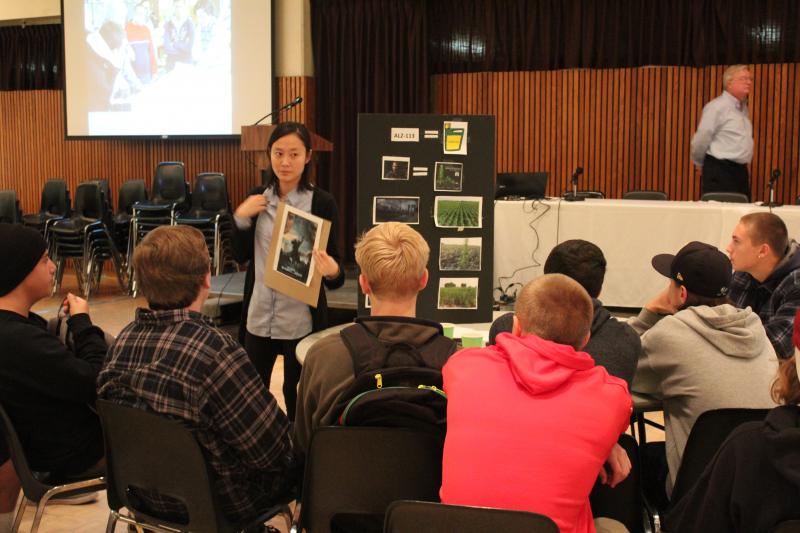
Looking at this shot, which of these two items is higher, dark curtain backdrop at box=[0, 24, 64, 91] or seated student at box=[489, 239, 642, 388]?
dark curtain backdrop at box=[0, 24, 64, 91]

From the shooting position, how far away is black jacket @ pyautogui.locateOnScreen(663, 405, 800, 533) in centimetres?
151

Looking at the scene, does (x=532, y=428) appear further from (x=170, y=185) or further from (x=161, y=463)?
(x=170, y=185)

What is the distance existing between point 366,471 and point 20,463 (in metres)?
1.17

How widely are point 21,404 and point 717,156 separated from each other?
20.9 ft

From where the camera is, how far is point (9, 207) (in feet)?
30.6

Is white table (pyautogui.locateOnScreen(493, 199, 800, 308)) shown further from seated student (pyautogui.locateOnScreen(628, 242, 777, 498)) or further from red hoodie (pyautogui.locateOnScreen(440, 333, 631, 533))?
red hoodie (pyautogui.locateOnScreen(440, 333, 631, 533))

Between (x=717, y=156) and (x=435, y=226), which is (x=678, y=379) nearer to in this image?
(x=435, y=226)

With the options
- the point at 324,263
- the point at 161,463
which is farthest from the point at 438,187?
the point at 161,463

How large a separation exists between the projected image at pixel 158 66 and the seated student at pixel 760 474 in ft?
27.7

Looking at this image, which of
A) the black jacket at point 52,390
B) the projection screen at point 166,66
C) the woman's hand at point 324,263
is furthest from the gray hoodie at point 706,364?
the projection screen at point 166,66

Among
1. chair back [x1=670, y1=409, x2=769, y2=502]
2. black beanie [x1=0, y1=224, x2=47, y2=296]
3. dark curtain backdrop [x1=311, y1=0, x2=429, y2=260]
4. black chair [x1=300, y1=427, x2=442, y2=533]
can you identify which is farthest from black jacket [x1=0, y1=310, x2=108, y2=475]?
dark curtain backdrop [x1=311, y1=0, x2=429, y2=260]

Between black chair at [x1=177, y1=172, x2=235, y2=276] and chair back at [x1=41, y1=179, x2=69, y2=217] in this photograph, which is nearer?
black chair at [x1=177, y1=172, x2=235, y2=276]

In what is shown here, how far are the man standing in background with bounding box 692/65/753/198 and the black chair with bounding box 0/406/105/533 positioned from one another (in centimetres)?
620

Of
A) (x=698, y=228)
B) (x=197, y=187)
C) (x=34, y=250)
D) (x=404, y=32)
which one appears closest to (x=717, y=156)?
(x=698, y=228)
